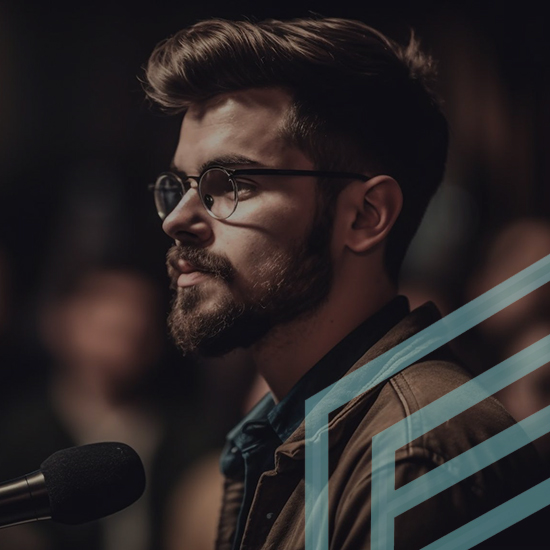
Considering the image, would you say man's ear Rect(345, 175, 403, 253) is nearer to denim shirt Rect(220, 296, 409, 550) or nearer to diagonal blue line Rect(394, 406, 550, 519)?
denim shirt Rect(220, 296, 409, 550)

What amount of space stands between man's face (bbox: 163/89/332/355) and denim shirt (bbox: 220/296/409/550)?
3.1 inches

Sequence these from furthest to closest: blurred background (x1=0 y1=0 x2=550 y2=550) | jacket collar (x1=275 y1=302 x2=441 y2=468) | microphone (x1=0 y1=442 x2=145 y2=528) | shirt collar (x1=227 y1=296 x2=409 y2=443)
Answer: blurred background (x1=0 y1=0 x2=550 y2=550)
shirt collar (x1=227 y1=296 x2=409 y2=443)
jacket collar (x1=275 y1=302 x2=441 y2=468)
microphone (x1=0 y1=442 x2=145 y2=528)

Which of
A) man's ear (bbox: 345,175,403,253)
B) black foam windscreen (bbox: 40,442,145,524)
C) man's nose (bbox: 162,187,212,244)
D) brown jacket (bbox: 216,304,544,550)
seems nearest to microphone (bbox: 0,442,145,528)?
black foam windscreen (bbox: 40,442,145,524)

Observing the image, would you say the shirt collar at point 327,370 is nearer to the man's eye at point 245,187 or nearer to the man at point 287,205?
the man at point 287,205

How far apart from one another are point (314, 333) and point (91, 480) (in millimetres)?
377

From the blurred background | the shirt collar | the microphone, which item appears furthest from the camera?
the blurred background

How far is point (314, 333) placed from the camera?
107 cm

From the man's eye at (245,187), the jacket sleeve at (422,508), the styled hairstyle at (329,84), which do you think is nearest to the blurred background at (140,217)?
the styled hairstyle at (329,84)

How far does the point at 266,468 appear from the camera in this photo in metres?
1.07

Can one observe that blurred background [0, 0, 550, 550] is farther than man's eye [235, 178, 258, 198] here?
Yes

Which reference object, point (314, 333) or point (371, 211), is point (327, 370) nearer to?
point (314, 333)

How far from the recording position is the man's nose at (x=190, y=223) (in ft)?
3.47

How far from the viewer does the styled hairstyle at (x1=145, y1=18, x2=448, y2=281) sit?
1061mm
